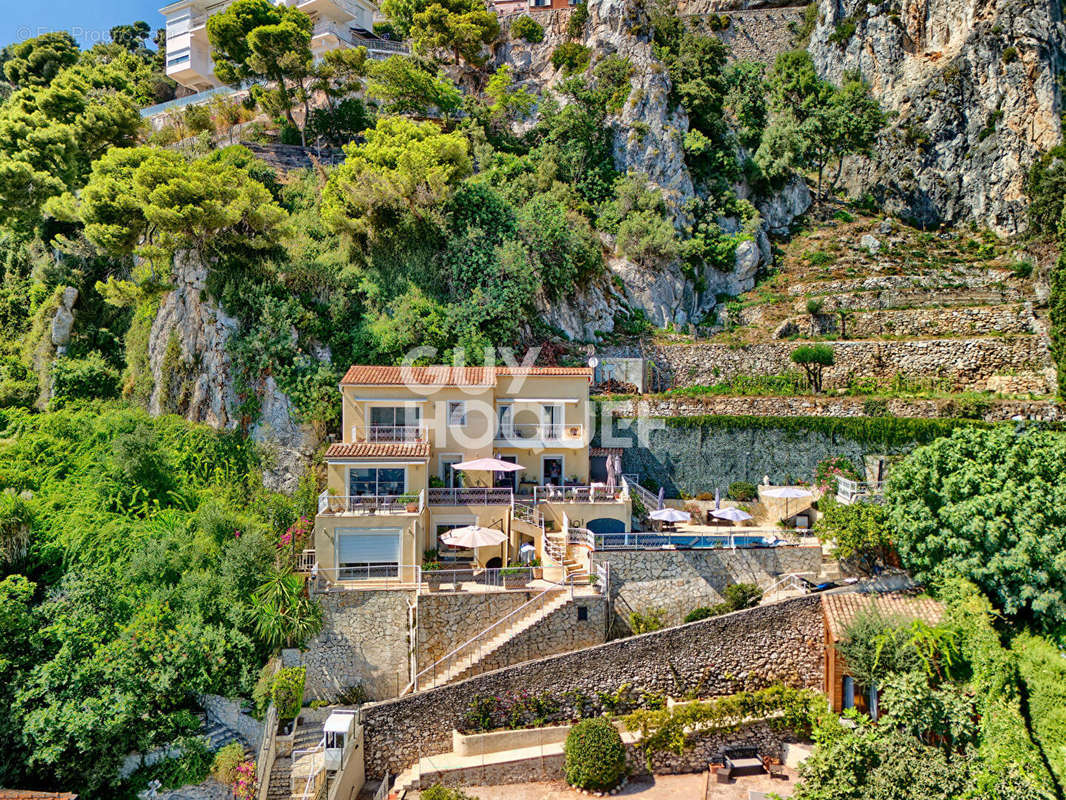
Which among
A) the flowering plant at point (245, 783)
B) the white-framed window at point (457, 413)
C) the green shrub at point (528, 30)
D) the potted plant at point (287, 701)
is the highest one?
the green shrub at point (528, 30)

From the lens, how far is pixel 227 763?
1725 cm

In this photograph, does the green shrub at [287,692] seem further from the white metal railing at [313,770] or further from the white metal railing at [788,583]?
the white metal railing at [788,583]

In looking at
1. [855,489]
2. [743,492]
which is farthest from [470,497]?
[855,489]

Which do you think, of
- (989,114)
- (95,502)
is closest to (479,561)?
(95,502)

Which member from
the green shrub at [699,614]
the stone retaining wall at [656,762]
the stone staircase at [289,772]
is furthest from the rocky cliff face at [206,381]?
the green shrub at [699,614]

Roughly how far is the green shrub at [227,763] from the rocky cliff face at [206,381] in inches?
355

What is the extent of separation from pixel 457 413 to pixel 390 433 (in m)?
2.26

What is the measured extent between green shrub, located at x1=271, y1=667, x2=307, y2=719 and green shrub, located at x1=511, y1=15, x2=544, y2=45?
39467mm

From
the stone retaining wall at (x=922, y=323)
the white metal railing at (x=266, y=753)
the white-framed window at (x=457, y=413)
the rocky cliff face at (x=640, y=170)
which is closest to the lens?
the white metal railing at (x=266, y=753)

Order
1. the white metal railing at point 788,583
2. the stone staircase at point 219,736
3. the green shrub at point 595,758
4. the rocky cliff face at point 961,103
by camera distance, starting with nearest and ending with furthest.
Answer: the green shrub at point 595,758
the stone staircase at point 219,736
the white metal railing at point 788,583
the rocky cliff face at point 961,103

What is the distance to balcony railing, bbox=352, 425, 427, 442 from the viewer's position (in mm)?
23453

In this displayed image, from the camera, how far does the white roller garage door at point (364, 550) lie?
20.8 metres

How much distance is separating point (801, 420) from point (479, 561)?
492 inches

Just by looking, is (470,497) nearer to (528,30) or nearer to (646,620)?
(646,620)
